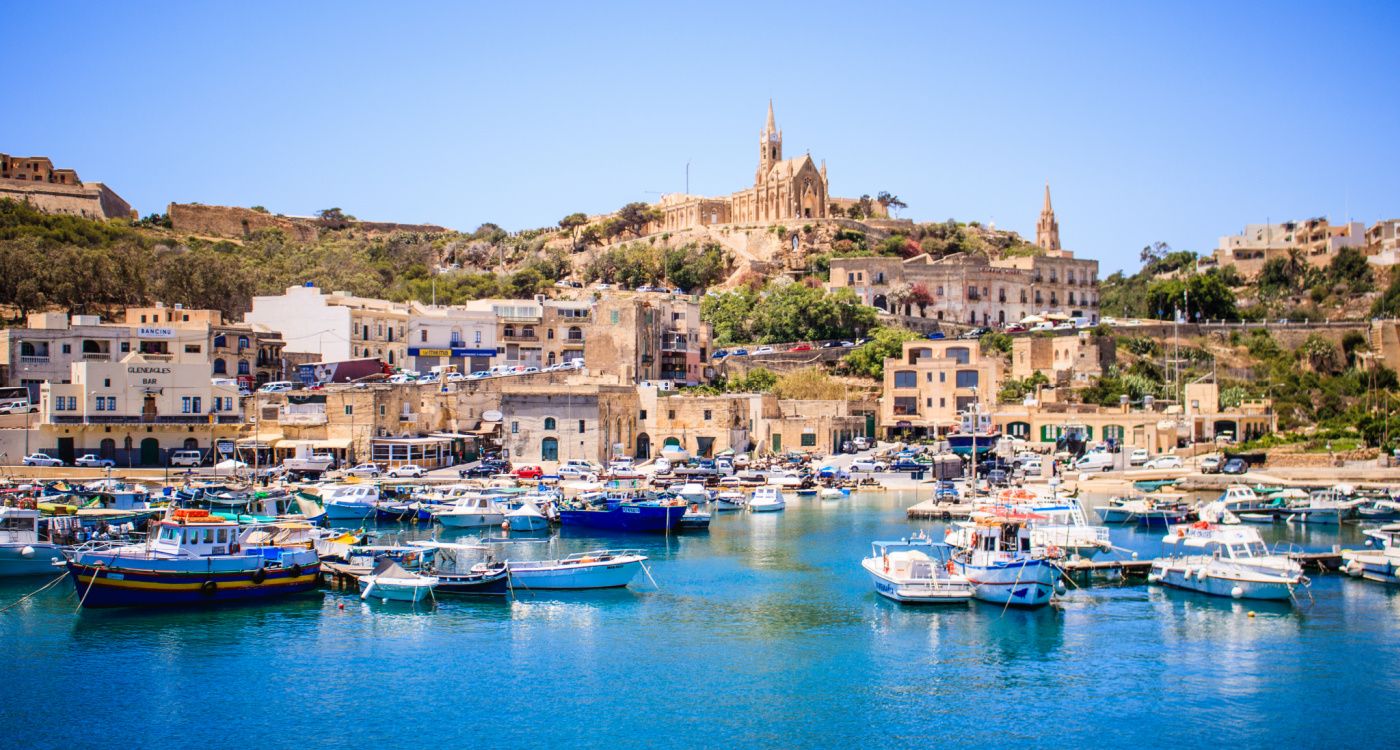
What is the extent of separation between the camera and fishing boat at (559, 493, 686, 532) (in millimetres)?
40156

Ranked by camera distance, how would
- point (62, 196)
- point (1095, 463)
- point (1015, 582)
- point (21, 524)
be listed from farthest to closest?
point (62, 196)
point (1095, 463)
point (21, 524)
point (1015, 582)

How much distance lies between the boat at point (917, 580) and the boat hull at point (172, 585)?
44.4 ft

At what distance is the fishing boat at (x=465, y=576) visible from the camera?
30.5 meters

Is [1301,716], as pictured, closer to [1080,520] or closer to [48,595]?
[1080,520]

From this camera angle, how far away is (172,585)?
29469 millimetres

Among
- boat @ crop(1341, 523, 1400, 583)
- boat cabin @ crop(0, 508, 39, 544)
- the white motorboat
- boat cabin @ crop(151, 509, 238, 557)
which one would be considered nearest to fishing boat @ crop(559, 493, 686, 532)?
the white motorboat

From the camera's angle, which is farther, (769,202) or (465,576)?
(769,202)

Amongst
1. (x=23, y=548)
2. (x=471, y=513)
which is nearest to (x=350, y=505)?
(x=471, y=513)

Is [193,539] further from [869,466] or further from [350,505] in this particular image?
[869,466]

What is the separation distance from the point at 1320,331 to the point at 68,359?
62818 mm

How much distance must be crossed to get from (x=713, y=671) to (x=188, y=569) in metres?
12.7

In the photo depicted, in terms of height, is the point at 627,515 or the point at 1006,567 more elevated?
the point at 627,515

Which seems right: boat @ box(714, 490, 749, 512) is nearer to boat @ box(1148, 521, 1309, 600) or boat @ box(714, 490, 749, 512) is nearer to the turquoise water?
the turquoise water

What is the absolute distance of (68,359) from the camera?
55.2 m
